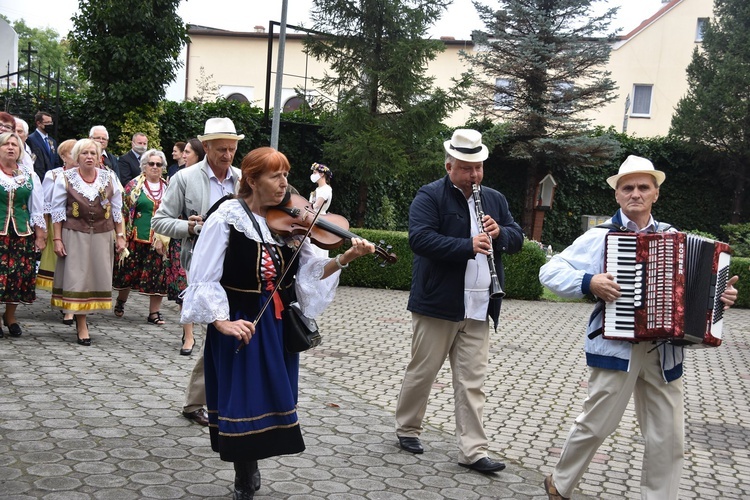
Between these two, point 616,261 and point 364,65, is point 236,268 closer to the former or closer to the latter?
point 616,261

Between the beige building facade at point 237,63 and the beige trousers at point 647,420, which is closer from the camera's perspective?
the beige trousers at point 647,420

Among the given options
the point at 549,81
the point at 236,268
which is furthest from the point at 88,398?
the point at 549,81

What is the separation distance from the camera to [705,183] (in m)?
27.8

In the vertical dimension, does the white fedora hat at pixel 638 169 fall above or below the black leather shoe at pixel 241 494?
above

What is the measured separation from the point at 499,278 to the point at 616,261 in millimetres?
1215

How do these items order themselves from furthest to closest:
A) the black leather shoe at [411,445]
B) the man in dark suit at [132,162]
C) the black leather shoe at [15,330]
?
the man in dark suit at [132,162]
the black leather shoe at [15,330]
the black leather shoe at [411,445]

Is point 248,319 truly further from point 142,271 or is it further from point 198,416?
point 142,271

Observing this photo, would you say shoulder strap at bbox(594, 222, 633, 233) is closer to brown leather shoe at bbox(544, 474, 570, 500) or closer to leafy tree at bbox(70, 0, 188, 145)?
brown leather shoe at bbox(544, 474, 570, 500)

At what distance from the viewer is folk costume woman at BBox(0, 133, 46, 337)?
325 inches

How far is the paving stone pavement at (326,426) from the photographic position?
4.82 meters

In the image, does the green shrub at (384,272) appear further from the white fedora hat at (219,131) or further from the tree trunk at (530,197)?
the tree trunk at (530,197)

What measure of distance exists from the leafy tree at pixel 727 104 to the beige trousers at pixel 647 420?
2410cm

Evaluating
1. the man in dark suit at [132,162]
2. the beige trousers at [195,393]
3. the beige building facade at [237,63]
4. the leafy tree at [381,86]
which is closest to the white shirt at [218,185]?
the beige trousers at [195,393]

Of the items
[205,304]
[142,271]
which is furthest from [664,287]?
[142,271]
